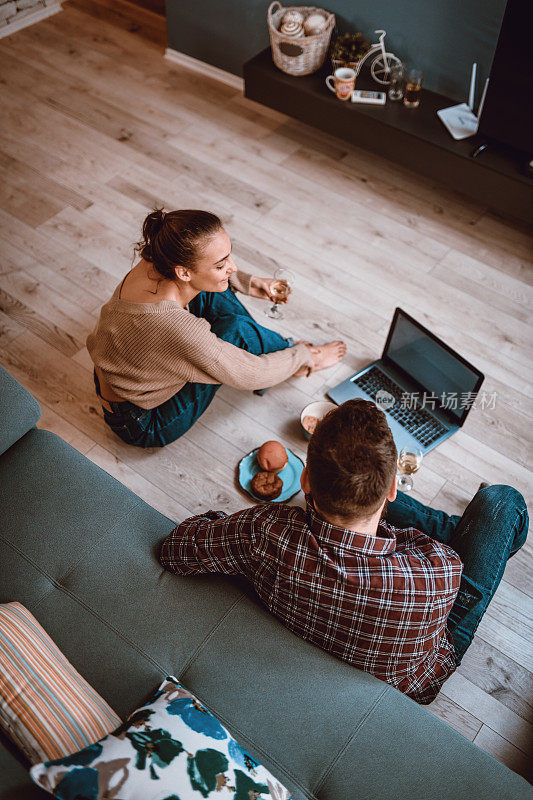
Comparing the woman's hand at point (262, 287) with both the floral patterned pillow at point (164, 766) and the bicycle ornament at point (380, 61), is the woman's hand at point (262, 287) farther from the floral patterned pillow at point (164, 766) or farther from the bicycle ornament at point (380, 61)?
the floral patterned pillow at point (164, 766)

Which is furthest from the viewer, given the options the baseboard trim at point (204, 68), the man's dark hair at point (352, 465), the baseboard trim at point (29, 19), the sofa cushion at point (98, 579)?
the baseboard trim at point (29, 19)

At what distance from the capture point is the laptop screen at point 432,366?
6.48ft

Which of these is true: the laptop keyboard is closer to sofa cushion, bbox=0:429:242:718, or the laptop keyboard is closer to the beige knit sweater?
the beige knit sweater

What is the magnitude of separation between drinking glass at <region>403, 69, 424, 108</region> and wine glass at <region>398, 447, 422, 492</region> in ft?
5.53

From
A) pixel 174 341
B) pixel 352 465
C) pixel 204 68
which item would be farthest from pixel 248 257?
pixel 352 465

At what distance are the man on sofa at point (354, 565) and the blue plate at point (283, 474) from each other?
0.53 m

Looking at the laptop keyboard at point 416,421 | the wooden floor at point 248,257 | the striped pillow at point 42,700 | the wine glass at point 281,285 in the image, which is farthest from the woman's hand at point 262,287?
the striped pillow at point 42,700

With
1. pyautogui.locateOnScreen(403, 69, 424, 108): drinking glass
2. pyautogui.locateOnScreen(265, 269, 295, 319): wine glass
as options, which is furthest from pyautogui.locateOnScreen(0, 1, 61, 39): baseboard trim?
pyautogui.locateOnScreen(265, 269, 295, 319): wine glass

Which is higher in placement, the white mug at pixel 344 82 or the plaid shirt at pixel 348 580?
the white mug at pixel 344 82

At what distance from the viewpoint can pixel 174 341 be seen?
1754 millimetres

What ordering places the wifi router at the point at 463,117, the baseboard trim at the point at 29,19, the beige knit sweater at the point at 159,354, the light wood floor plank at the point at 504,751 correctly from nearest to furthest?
1. the light wood floor plank at the point at 504,751
2. the beige knit sweater at the point at 159,354
3. the wifi router at the point at 463,117
4. the baseboard trim at the point at 29,19

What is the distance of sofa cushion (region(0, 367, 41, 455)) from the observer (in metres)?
1.69

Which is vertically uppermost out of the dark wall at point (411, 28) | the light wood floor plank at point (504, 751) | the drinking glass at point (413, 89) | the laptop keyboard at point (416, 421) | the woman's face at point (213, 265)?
the dark wall at point (411, 28)

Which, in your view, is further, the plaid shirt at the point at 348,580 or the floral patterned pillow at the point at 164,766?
the plaid shirt at the point at 348,580
